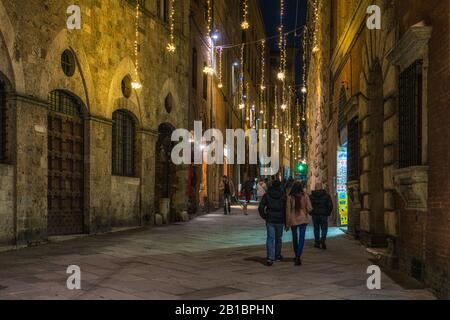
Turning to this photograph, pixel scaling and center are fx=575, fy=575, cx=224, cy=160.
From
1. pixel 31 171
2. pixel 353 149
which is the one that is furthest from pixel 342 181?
pixel 31 171

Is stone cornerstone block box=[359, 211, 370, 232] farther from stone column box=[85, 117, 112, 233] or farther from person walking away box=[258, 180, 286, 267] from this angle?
stone column box=[85, 117, 112, 233]

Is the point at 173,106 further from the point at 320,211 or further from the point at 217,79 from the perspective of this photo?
the point at 217,79

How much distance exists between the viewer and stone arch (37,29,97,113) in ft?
45.8

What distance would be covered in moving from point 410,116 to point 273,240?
3.53 meters

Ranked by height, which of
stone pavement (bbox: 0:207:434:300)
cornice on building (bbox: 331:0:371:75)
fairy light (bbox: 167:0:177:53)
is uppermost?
fairy light (bbox: 167:0:177:53)

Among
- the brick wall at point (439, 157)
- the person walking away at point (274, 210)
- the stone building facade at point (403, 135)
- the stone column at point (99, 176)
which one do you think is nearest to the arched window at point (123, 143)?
the stone column at point (99, 176)

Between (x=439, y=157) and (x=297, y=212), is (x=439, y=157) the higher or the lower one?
the higher one

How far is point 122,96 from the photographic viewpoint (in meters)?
18.0

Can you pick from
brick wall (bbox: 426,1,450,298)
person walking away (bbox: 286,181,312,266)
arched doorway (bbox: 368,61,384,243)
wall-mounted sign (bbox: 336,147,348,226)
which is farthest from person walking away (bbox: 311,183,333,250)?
brick wall (bbox: 426,1,450,298)

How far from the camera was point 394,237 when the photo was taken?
33.1ft

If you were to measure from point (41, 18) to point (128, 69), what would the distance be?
15.9 ft

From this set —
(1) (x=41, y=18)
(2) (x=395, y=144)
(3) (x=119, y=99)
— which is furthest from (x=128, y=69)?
(2) (x=395, y=144)

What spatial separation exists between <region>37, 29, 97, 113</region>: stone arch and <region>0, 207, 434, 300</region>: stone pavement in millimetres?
3818

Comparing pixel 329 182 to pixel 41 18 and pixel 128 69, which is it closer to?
pixel 128 69
